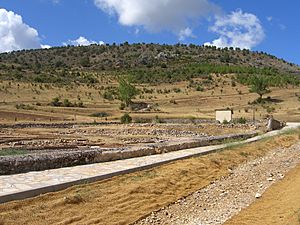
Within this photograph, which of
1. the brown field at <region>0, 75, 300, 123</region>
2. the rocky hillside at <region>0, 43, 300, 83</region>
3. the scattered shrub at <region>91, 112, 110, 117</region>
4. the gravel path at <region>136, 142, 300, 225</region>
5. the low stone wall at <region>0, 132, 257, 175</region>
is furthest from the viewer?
the rocky hillside at <region>0, 43, 300, 83</region>

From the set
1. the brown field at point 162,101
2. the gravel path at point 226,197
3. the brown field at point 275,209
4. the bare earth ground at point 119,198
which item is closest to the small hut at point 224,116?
the brown field at point 162,101

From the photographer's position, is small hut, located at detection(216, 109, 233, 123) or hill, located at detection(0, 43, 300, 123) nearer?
small hut, located at detection(216, 109, 233, 123)

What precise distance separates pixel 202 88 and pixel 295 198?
2451 inches

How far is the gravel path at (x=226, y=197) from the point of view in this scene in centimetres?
947

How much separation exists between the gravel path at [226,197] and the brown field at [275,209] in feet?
0.88

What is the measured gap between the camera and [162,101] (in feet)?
208

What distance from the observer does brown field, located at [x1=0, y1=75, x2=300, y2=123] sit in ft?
158

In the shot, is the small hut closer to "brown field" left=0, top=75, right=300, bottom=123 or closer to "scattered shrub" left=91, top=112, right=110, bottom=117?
"brown field" left=0, top=75, right=300, bottom=123

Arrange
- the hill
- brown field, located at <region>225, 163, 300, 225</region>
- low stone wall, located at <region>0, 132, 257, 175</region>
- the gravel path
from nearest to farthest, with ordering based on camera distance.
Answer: brown field, located at <region>225, 163, 300, 225</region>
the gravel path
low stone wall, located at <region>0, 132, 257, 175</region>
the hill

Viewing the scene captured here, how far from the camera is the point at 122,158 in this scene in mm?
13547

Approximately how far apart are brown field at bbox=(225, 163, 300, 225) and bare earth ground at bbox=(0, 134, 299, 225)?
5.83 feet

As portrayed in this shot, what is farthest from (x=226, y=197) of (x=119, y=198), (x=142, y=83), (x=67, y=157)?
(x=142, y=83)

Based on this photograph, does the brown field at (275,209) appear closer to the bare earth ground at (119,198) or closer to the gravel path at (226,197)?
the gravel path at (226,197)

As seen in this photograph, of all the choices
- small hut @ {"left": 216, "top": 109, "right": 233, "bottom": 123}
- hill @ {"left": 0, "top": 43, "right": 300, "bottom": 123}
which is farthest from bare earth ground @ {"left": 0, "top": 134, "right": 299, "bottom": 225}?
hill @ {"left": 0, "top": 43, "right": 300, "bottom": 123}
